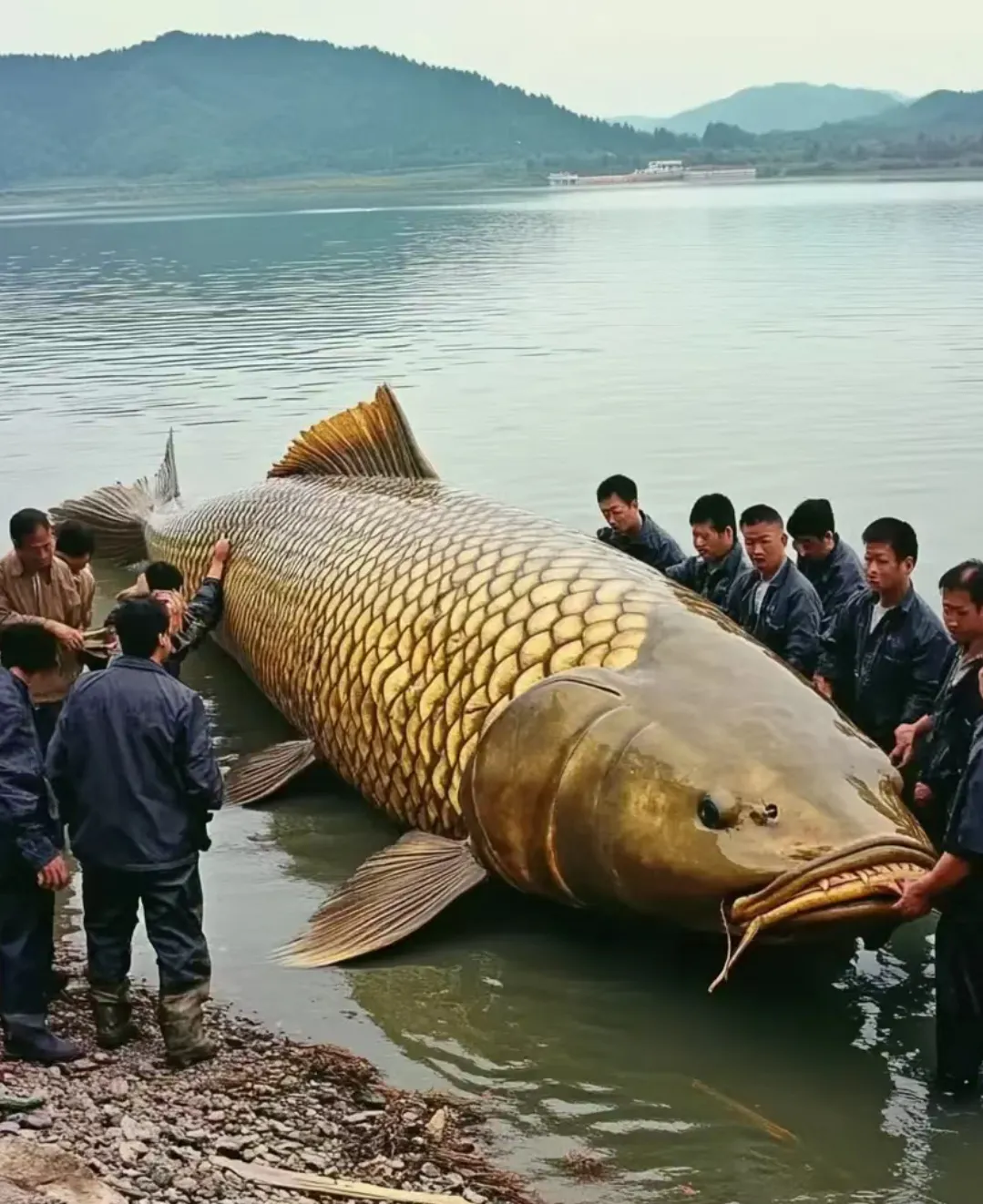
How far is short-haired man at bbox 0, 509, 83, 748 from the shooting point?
7.65 meters

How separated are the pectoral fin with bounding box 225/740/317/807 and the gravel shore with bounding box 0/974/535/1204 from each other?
276 cm

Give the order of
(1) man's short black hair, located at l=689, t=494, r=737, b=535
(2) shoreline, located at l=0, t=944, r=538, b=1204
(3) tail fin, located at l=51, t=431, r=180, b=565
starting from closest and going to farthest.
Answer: (2) shoreline, located at l=0, t=944, r=538, b=1204 → (1) man's short black hair, located at l=689, t=494, r=737, b=535 → (3) tail fin, located at l=51, t=431, r=180, b=565

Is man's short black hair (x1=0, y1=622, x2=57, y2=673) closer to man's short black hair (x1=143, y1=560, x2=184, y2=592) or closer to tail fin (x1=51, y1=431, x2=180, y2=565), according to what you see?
man's short black hair (x1=143, y1=560, x2=184, y2=592)

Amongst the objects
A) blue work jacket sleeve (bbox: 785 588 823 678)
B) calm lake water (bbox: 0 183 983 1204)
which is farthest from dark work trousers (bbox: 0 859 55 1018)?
blue work jacket sleeve (bbox: 785 588 823 678)

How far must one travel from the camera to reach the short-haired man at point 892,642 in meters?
6.41

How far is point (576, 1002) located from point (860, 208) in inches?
3443

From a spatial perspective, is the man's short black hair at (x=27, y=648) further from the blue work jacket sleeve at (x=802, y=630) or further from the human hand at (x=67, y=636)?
the blue work jacket sleeve at (x=802, y=630)

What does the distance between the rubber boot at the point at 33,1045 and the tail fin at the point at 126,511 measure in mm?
7822

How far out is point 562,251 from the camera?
6244 cm

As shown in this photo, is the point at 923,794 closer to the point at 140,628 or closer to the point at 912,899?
the point at 912,899

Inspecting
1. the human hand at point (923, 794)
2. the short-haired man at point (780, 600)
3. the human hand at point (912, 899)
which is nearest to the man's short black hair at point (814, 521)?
the short-haired man at point (780, 600)

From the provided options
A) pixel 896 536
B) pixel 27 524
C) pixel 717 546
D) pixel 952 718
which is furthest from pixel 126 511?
pixel 952 718

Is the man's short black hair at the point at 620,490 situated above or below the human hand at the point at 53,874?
above

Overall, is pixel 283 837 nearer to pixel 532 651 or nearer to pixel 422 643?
pixel 422 643
